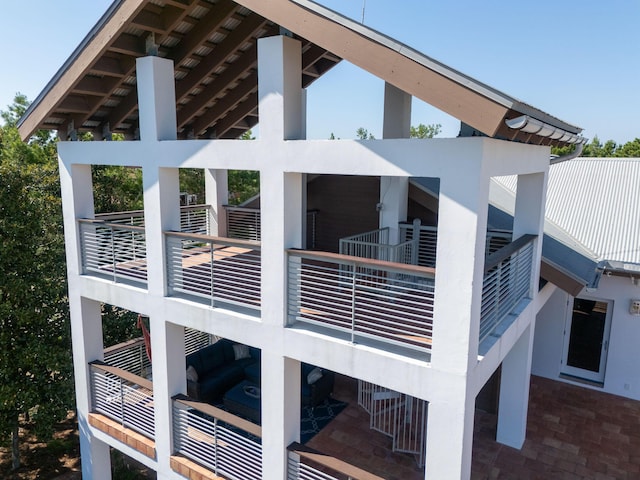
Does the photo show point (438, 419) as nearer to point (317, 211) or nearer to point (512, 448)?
point (512, 448)

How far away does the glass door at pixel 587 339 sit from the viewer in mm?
12500

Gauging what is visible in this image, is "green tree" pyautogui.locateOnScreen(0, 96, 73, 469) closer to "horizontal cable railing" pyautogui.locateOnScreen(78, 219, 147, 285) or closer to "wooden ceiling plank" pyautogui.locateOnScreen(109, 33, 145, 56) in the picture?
"horizontal cable railing" pyautogui.locateOnScreen(78, 219, 147, 285)

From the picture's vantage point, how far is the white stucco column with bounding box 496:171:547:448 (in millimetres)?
8938

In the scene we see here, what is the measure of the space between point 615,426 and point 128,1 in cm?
1326

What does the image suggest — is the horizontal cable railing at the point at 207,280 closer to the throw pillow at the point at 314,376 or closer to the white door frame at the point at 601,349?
the throw pillow at the point at 314,376

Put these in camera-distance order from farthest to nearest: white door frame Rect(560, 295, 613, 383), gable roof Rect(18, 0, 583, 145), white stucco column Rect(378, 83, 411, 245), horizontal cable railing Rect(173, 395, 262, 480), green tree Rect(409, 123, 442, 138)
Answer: green tree Rect(409, 123, 442, 138), white door frame Rect(560, 295, 613, 383), white stucco column Rect(378, 83, 411, 245), horizontal cable railing Rect(173, 395, 262, 480), gable roof Rect(18, 0, 583, 145)

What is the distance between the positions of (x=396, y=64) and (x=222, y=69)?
5.99 meters

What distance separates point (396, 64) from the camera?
17.8 feet

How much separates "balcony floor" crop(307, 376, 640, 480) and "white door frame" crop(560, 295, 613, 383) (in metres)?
0.66

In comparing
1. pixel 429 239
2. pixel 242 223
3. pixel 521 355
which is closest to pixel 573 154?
pixel 429 239

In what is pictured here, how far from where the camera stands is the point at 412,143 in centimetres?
579

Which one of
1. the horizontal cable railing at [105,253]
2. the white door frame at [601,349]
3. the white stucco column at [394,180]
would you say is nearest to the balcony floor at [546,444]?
the white door frame at [601,349]

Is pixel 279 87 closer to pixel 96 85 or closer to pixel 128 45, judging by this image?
pixel 128 45

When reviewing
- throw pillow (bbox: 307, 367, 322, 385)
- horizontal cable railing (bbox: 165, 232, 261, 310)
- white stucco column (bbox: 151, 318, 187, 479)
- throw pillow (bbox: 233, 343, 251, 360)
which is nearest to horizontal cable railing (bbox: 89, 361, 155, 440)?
white stucco column (bbox: 151, 318, 187, 479)
